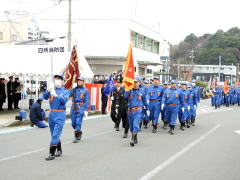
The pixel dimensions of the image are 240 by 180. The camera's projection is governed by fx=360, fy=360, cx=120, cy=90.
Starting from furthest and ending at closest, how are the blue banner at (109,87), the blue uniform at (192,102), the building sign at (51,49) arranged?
the blue banner at (109,87) → the building sign at (51,49) → the blue uniform at (192,102)

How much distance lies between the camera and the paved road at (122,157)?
258 inches

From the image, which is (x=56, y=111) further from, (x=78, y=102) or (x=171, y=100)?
(x=171, y=100)

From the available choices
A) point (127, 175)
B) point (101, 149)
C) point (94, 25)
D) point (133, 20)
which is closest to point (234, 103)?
point (133, 20)

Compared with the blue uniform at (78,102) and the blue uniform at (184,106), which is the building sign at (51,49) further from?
the blue uniform at (78,102)

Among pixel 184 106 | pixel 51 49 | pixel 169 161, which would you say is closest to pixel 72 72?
pixel 51 49

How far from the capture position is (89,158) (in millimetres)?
7941

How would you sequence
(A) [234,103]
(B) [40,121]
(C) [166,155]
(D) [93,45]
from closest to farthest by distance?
(C) [166,155] < (B) [40,121] < (A) [234,103] < (D) [93,45]

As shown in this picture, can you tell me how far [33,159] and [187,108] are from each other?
7.76 m

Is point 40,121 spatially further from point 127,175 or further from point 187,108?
point 127,175

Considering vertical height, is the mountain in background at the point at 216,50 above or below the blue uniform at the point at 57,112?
above

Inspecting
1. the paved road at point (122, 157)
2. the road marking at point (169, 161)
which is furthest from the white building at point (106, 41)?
the road marking at point (169, 161)

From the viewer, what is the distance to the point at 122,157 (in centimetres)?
810

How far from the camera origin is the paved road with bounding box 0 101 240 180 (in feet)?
21.5

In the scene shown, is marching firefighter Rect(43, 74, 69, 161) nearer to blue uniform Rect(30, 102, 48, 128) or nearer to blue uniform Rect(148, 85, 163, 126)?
blue uniform Rect(148, 85, 163, 126)
